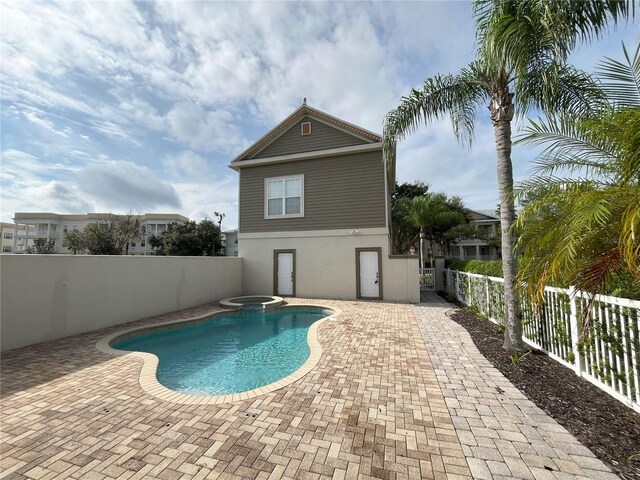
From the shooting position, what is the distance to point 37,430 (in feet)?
9.57

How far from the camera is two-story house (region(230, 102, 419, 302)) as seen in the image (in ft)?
38.1

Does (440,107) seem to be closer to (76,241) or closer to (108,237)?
(108,237)

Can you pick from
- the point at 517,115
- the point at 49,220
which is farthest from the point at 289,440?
the point at 49,220

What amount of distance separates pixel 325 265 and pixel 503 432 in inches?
382

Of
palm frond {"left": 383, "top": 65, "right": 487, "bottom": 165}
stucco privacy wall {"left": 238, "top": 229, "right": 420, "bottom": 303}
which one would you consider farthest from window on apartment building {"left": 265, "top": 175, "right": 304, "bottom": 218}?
palm frond {"left": 383, "top": 65, "right": 487, "bottom": 165}

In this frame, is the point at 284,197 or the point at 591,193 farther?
the point at 284,197

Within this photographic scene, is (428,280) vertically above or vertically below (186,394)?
above

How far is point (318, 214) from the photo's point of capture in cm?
1243

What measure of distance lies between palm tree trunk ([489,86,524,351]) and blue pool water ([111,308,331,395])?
171 inches

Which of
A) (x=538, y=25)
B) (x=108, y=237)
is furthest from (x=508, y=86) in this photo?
(x=108, y=237)

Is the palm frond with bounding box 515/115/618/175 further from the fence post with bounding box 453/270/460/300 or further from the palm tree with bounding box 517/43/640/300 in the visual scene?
the fence post with bounding box 453/270/460/300

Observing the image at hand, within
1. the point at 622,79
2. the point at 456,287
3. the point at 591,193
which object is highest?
the point at 622,79

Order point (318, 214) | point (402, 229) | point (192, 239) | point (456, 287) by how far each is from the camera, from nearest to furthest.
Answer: point (456, 287) → point (318, 214) → point (402, 229) → point (192, 239)

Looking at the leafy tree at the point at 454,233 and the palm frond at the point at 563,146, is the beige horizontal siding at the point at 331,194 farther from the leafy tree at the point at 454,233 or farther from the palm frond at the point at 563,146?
the leafy tree at the point at 454,233
